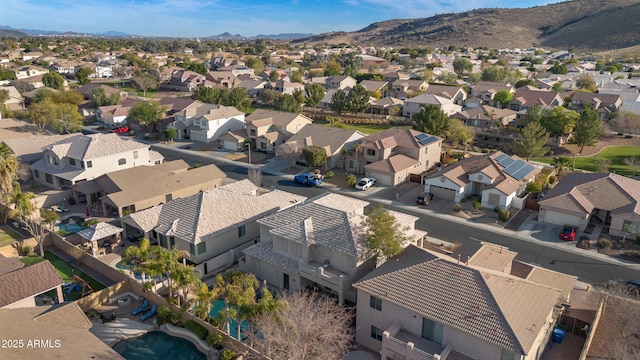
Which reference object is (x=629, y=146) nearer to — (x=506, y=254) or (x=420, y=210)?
(x=420, y=210)

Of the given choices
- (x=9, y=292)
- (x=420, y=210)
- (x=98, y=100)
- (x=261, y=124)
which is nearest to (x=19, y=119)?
(x=98, y=100)

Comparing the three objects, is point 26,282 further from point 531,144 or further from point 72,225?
point 531,144

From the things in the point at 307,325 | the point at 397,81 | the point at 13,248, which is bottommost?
the point at 13,248

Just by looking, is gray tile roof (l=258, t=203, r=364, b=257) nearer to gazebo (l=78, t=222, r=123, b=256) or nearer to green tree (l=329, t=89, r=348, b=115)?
gazebo (l=78, t=222, r=123, b=256)

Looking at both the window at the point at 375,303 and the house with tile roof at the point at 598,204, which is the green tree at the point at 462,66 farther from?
the window at the point at 375,303

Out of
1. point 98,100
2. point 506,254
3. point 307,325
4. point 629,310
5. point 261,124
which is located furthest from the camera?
point 98,100

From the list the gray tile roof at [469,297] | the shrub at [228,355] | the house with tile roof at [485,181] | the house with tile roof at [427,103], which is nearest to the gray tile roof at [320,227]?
the gray tile roof at [469,297]
